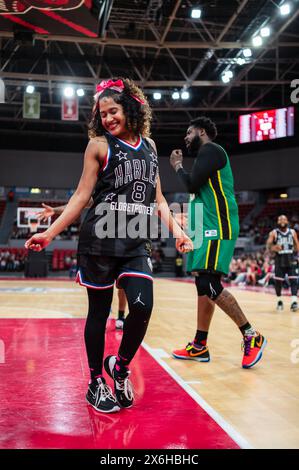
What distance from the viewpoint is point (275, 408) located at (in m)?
2.64

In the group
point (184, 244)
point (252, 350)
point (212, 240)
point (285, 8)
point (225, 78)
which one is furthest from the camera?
point (225, 78)

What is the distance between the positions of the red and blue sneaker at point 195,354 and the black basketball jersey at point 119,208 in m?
1.54

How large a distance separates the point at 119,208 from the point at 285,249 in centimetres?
683

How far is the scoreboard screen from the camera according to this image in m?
20.3

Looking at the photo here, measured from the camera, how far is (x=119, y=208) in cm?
266

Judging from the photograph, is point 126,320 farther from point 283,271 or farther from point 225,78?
point 225,78

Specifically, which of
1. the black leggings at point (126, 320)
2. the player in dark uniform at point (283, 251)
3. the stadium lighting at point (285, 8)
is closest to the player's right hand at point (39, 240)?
the black leggings at point (126, 320)

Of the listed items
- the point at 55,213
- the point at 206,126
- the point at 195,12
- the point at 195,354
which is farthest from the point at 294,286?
the point at 195,12

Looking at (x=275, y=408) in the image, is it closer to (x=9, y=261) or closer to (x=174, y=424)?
(x=174, y=424)

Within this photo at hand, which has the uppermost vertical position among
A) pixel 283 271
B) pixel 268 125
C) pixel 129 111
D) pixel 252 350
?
pixel 268 125

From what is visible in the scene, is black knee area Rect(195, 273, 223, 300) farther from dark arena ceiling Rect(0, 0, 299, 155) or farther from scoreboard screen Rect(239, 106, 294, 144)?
scoreboard screen Rect(239, 106, 294, 144)

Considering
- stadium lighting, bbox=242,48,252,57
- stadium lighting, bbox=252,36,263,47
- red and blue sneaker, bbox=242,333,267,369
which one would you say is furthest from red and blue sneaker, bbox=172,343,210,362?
stadium lighting, bbox=242,48,252,57

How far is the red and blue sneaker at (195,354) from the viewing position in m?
3.93
